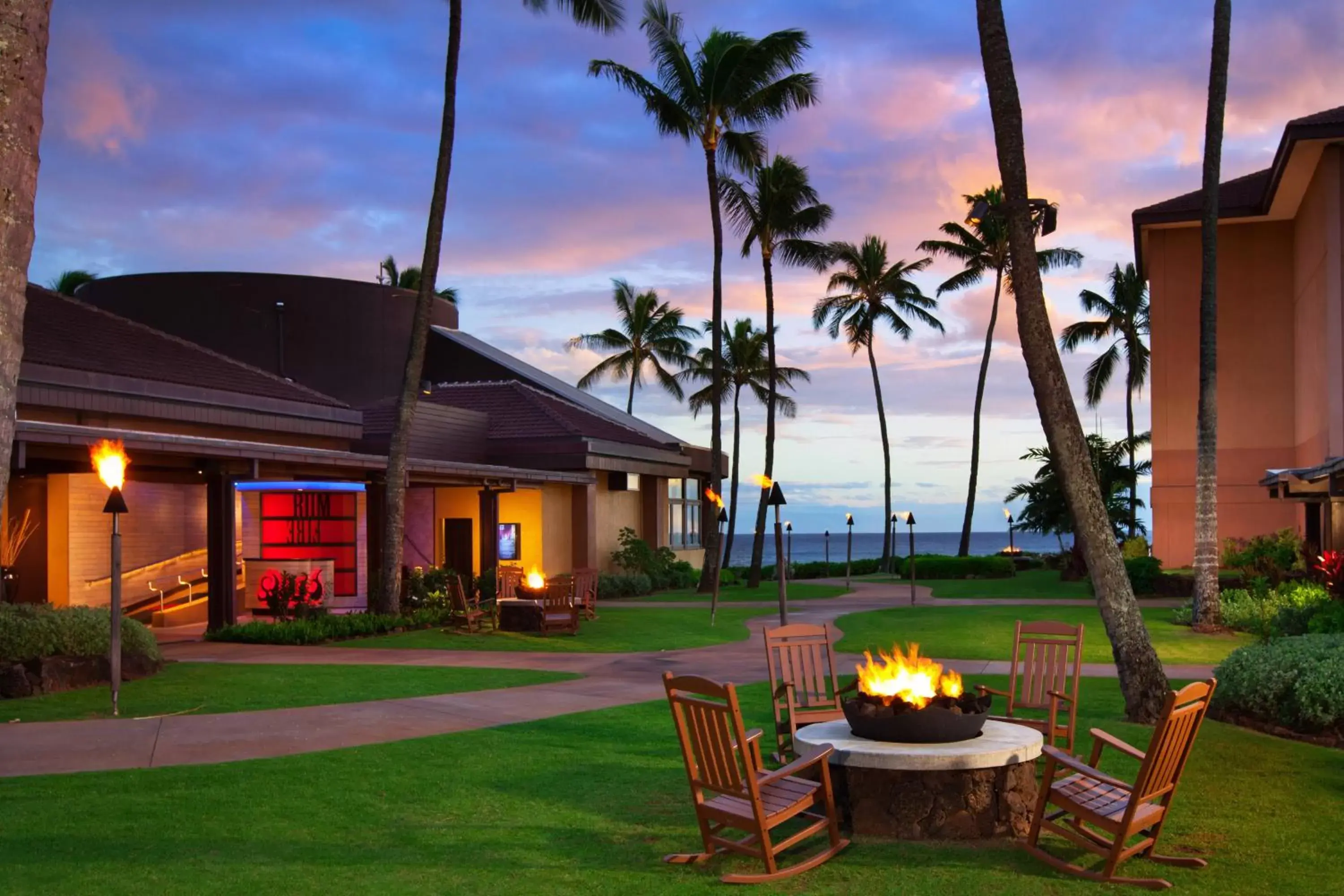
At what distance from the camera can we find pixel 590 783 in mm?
9102

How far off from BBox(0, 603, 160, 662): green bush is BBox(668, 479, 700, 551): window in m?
25.3

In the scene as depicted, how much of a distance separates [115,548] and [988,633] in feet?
44.6

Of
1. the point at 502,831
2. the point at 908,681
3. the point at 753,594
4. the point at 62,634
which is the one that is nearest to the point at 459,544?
the point at 753,594

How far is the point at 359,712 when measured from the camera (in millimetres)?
12297

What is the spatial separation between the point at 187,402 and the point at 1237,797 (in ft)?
63.5

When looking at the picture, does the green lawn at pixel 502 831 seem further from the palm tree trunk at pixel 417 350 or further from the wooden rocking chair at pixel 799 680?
the palm tree trunk at pixel 417 350

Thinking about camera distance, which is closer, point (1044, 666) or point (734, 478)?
point (1044, 666)

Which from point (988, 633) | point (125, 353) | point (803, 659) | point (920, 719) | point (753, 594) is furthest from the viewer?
point (753, 594)

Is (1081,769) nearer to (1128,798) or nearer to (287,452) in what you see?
(1128,798)

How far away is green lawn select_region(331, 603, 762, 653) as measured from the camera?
1919 centimetres

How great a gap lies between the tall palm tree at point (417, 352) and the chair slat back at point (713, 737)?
609 inches

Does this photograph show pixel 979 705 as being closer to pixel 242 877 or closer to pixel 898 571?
pixel 242 877

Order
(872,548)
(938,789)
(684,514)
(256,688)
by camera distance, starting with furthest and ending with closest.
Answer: (872,548) → (684,514) → (256,688) → (938,789)

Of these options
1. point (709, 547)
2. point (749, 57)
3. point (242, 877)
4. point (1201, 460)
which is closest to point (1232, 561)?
point (1201, 460)
